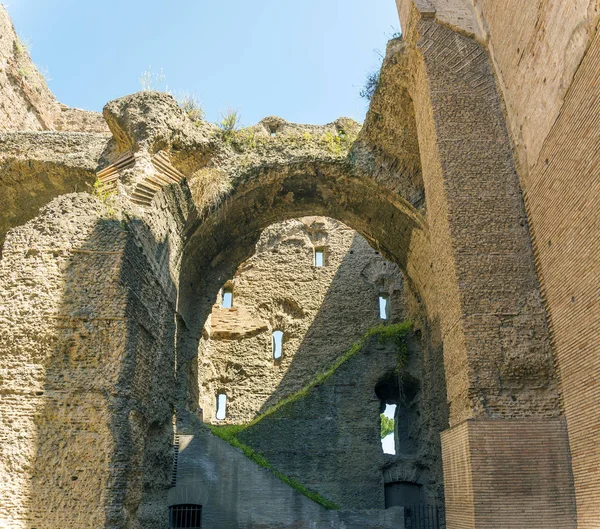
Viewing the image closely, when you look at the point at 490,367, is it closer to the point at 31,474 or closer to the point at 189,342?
the point at 31,474

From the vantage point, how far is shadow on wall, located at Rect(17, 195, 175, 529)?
16.5ft

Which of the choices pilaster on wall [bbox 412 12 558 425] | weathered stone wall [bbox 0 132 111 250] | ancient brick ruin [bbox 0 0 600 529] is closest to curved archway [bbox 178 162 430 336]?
ancient brick ruin [bbox 0 0 600 529]

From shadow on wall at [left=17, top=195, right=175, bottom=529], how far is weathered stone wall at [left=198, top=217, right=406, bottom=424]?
322 inches

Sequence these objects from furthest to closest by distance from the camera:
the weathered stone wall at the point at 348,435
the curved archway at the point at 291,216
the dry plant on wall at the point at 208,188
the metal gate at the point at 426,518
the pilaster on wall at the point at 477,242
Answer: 1. the weathered stone wall at the point at 348,435
2. the metal gate at the point at 426,518
3. the curved archway at the point at 291,216
4. the dry plant on wall at the point at 208,188
5. the pilaster on wall at the point at 477,242

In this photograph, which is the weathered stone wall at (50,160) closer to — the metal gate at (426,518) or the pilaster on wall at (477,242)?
the pilaster on wall at (477,242)

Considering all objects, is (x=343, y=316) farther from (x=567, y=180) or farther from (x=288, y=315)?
(x=567, y=180)

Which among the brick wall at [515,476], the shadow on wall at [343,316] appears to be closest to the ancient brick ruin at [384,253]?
the brick wall at [515,476]

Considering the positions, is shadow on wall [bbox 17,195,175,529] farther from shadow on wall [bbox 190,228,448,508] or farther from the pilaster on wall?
shadow on wall [bbox 190,228,448,508]

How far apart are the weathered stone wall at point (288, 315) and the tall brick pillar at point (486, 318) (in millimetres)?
8855

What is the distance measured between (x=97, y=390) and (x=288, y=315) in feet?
34.5

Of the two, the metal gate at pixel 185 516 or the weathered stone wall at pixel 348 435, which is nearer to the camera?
the metal gate at pixel 185 516

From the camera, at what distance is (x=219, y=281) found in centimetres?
1052

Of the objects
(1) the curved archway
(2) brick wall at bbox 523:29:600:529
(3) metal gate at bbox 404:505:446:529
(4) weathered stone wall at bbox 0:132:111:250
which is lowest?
(3) metal gate at bbox 404:505:446:529

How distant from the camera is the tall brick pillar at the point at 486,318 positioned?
4.90m
